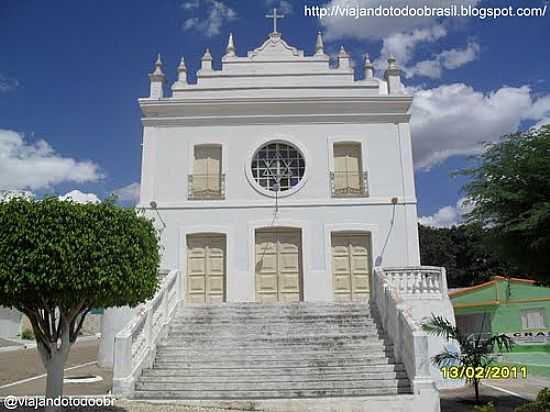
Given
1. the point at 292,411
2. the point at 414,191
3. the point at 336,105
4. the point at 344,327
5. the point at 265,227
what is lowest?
the point at 292,411

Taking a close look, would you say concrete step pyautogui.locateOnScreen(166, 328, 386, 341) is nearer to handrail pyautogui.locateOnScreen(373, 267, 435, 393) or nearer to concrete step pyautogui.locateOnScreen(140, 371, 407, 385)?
handrail pyautogui.locateOnScreen(373, 267, 435, 393)

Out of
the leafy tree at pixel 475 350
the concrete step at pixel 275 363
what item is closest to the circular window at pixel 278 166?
the concrete step at pixel 275 363

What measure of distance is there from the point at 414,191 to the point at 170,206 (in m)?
6.51

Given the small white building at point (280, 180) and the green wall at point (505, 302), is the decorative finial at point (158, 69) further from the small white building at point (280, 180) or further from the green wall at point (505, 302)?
the green wall at point (505, 302)

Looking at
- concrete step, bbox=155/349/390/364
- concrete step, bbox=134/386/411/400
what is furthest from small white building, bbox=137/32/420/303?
concrete step, bbox=134/386/411/400

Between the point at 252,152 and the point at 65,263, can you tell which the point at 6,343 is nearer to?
the point at 252,152

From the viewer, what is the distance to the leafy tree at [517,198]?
26.6ft

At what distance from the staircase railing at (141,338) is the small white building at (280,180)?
7.29ft

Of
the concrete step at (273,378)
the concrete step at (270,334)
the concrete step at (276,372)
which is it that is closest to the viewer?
the concrete step at (273,378)

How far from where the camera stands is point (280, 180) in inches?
591

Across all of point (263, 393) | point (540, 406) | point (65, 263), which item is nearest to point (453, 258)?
point (263, 393)

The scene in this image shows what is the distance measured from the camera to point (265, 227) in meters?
14.3

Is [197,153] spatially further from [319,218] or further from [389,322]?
[389,322]

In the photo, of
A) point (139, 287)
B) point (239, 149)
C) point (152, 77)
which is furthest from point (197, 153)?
point (139, 287)
